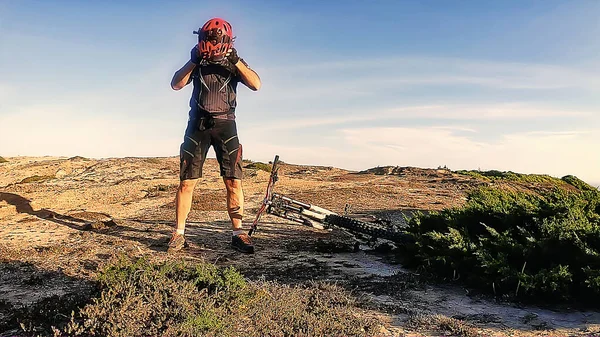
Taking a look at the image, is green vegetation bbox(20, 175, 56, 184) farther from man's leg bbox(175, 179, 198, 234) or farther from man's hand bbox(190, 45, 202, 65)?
man's hand bbox(190, 45, 202, 65)

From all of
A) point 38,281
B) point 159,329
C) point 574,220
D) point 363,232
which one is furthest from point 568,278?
point 38,281

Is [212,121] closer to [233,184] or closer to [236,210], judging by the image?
[233,184]

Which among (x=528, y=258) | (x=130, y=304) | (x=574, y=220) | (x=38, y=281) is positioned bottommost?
(x=38, y=281)

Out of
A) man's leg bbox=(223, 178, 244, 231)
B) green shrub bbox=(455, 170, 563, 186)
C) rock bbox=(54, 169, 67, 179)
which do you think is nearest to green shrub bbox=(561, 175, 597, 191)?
green shrub bbox=(455, 170, 563, 186)

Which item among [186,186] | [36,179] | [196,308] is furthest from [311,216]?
[36,179]

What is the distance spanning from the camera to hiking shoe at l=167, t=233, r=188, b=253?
5.49m

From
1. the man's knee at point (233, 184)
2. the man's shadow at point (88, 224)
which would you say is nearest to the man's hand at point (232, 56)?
the man's knee at point (233, 184)

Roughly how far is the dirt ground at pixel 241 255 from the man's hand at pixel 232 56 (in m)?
2.05

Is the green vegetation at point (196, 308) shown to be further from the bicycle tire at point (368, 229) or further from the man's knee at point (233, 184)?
the man's knee at point (233, 184)

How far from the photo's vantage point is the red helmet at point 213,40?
17.1ft

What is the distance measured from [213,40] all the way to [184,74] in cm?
57

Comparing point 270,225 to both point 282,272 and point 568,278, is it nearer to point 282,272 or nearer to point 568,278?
point 282,272

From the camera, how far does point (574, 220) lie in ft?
12.9

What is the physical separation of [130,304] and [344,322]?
47.3 inches
